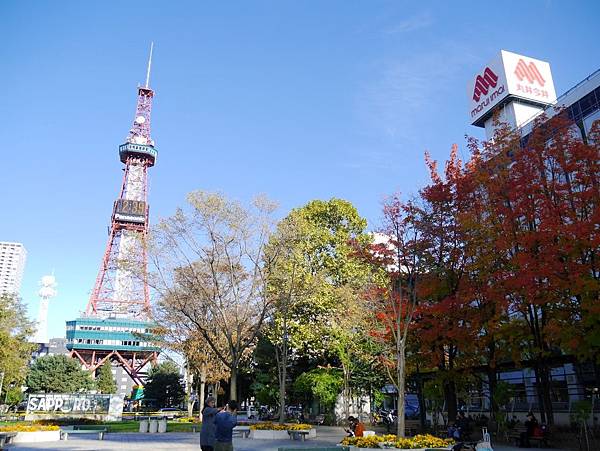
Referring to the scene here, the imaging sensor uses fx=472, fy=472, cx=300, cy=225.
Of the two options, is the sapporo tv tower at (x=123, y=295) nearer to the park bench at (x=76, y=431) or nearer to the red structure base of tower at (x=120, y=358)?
the red structure base of tower at (x=120, y=358)

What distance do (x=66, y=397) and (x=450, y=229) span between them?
107 feet

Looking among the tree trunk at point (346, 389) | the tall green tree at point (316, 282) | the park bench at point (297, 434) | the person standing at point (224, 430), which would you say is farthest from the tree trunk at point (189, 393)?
the person standing at point (224, 430)

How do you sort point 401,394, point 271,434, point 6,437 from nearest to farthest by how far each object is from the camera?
point 401,394, point 6,437, point 271,434

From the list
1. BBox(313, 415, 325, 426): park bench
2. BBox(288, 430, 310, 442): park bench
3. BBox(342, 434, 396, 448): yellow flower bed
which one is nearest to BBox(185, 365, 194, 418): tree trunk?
BBox(313, 415, 325, 426): park bench

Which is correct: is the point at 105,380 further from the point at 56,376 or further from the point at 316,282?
the point at 316,282

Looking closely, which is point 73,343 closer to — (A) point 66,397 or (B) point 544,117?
(A) point 66,397

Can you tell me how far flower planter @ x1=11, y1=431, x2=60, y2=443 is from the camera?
18.8 m

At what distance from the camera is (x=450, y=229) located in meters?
21.2

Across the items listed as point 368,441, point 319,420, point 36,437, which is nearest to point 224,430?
point 368,441

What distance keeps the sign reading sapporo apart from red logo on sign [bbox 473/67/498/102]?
47.6 meters

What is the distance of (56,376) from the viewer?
64.2m

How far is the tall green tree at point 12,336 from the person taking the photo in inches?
1234

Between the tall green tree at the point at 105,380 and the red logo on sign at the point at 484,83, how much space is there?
237 feet

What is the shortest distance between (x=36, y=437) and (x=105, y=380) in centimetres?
7020
